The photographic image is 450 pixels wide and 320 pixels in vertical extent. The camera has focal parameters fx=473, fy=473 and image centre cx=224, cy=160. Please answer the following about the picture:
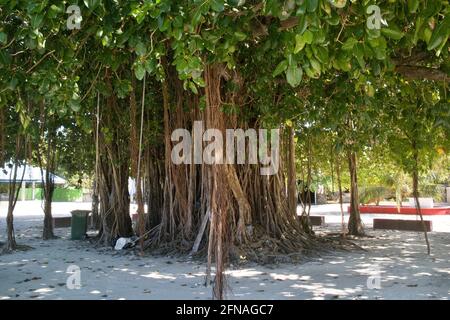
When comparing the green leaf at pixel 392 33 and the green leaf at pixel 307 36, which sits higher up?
the green leaf at pixel 392 33

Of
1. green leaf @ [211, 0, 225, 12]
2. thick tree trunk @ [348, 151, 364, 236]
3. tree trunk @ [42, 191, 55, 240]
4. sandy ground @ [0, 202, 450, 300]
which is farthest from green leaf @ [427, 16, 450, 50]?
tree trunk @ [42, 191, 55, 240]

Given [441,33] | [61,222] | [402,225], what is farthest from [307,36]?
[61,222]

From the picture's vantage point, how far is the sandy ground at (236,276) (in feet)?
15.9

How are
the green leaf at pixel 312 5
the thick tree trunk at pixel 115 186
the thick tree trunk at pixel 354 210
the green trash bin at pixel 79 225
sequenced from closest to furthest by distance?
the green leaf at pixel 312 5 → the thick tree trunk at pixel 115 186 → the green trash bin at pixel 79 225 → the thick tree trunk at pixel 354 210

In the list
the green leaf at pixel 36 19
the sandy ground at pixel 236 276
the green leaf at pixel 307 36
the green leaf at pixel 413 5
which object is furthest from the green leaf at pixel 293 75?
the sandy ground at pixel 236 276

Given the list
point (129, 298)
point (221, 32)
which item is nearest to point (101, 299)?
point (129, 298)

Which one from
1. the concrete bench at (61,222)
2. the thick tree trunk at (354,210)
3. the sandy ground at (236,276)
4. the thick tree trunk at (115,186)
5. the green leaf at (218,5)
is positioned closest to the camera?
the green leaf at (218,5)

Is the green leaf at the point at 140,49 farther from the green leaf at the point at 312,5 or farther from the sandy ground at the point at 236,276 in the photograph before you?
the sandy ground at the point at 236,276

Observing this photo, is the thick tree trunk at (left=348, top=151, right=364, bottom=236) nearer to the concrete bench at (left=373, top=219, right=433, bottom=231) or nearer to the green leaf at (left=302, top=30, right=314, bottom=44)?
the concrete bench at (left=373, top=219, right=433, bottom=231)

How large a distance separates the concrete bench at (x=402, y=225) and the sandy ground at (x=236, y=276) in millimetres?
3518

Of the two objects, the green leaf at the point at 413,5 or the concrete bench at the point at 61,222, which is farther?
the concrete bench at the point at 61,222

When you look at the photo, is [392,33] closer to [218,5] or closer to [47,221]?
[218,5]

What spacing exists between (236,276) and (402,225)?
7.90 m
